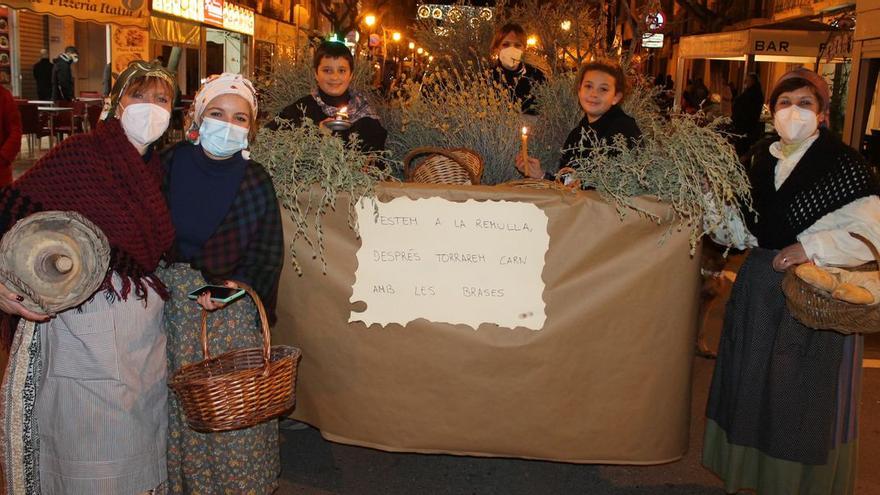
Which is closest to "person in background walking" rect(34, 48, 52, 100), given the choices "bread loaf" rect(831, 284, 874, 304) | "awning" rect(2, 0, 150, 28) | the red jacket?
"awning" rect(2, 0, 150, 28)

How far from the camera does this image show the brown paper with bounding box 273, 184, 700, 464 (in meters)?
3.02

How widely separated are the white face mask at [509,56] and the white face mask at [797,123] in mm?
3880

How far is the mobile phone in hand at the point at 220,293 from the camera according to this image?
272 centimetres

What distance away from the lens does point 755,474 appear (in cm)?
323

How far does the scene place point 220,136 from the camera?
2.83 metres

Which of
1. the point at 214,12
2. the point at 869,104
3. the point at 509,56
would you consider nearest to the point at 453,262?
the point at 509,56

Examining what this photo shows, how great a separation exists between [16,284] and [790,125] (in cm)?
271

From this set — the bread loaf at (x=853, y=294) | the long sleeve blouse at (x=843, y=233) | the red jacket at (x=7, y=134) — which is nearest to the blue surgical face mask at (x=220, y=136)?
the long sleeve blouse at (x=843, y=233)

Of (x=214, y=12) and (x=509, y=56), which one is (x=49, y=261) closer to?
(x=509, y=56)

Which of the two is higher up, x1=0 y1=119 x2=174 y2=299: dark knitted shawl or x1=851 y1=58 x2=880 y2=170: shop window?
x1=851 y1=58 x2=880 y2=170: shop window

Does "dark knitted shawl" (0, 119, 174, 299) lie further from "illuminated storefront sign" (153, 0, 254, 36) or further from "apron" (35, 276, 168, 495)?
"illuminated storefront sign" (153, 0, 254, 36)

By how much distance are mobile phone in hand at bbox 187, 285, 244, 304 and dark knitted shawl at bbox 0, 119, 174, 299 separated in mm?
168

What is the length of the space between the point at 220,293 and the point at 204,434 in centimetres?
51

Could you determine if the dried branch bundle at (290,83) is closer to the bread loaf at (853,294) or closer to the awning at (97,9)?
the bread loaf at (853,294)
